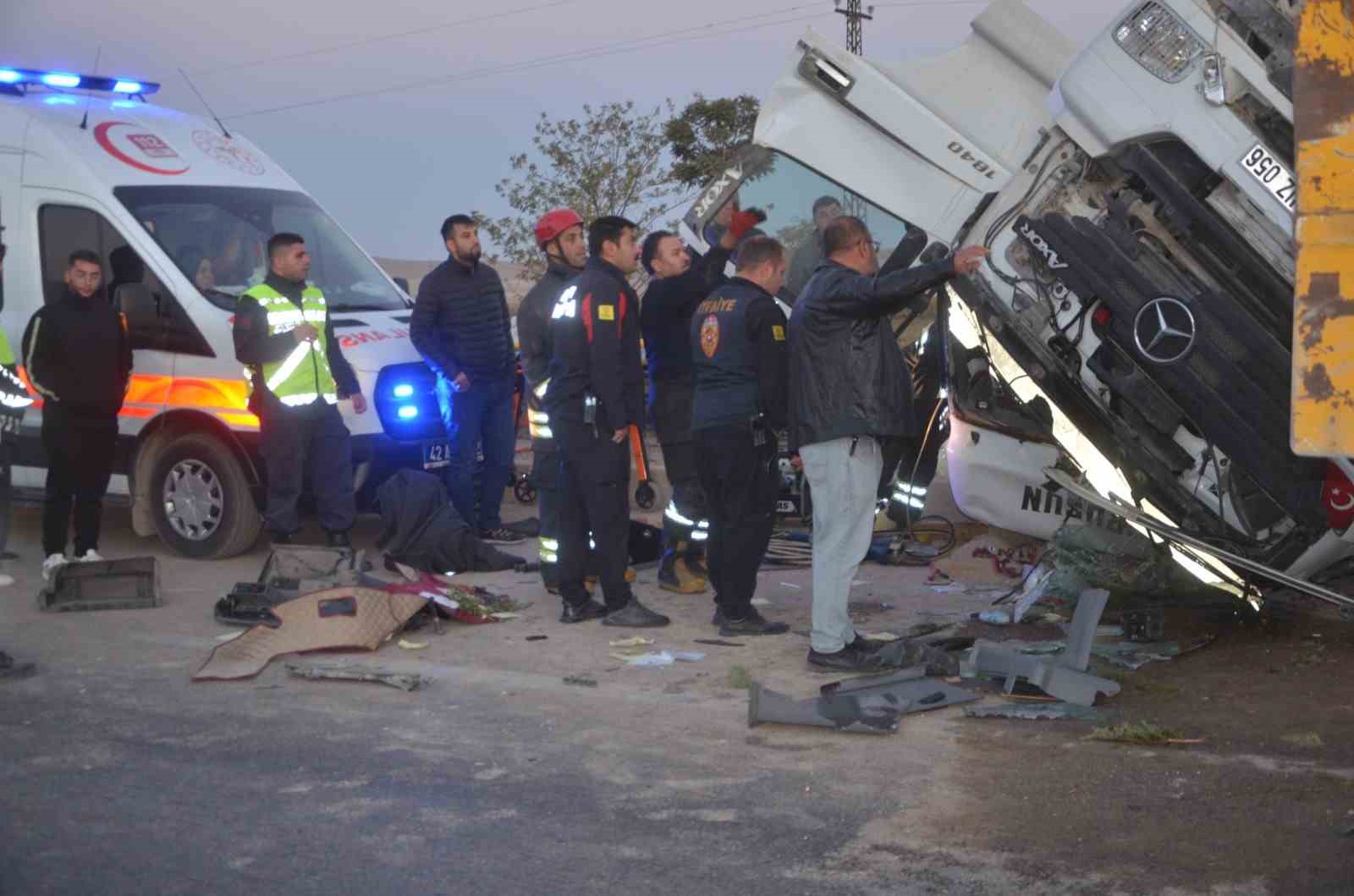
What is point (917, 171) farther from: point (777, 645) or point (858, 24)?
point (858, 24)

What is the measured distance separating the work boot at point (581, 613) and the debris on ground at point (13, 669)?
2.38 m

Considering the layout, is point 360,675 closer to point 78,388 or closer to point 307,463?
point 307,463

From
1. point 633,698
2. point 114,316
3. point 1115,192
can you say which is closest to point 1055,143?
point 1115,192

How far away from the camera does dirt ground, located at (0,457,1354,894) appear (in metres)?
4.55

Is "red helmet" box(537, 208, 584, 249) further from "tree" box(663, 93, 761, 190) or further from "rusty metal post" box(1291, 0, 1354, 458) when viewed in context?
"tree" box(663, 93, 761, 190)

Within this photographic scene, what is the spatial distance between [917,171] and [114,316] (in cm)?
442

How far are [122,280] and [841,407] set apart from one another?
16.7ft

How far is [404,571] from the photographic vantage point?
8508mm

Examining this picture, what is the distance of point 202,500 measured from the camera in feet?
32.2

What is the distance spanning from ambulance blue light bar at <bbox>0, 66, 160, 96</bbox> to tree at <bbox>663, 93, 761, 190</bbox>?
38.7ft

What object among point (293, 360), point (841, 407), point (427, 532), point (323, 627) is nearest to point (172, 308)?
point (293, 360)

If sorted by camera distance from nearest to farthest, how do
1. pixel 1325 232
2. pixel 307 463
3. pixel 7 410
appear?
pixel 1325 232 < pixel 7 410 < pixel 307 463

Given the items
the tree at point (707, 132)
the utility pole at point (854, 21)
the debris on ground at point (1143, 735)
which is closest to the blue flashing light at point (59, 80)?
the debris on ground at point (1143, 735)

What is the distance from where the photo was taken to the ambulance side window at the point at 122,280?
380 inches
